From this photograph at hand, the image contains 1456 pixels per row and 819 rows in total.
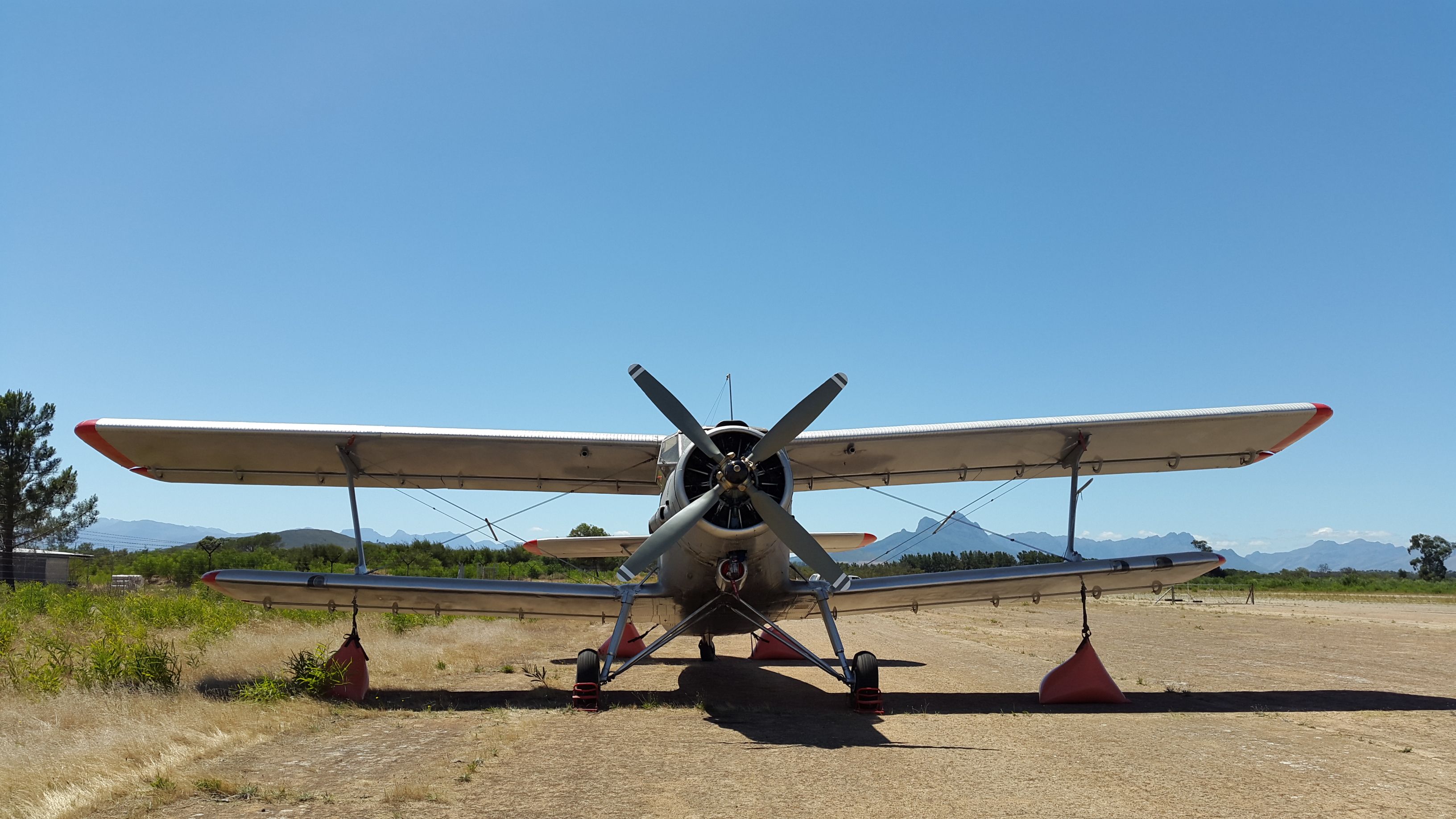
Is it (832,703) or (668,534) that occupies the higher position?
(668,534)

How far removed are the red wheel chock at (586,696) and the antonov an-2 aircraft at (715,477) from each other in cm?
11

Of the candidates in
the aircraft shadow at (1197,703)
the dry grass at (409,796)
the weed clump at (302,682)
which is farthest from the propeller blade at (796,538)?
the weed clump at (302,682)

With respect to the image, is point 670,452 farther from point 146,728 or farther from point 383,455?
point 146,728

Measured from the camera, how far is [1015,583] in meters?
12.2

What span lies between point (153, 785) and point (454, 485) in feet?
26.7

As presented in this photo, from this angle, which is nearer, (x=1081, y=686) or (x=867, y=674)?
(x=867, y=674)

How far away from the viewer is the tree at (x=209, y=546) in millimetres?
61150

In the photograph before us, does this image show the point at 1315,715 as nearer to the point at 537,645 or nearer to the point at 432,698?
the point at 432,698

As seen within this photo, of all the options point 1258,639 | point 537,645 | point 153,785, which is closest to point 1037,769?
point 153,785

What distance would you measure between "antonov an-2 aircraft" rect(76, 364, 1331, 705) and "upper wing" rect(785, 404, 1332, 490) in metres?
0.04

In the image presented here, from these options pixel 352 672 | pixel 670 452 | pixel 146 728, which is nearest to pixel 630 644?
pixel 352 672

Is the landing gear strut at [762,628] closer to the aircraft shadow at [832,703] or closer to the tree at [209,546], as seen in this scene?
the aircraft shadow at [832,703]

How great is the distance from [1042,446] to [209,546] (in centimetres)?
7623

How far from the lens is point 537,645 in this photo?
2361 cm
